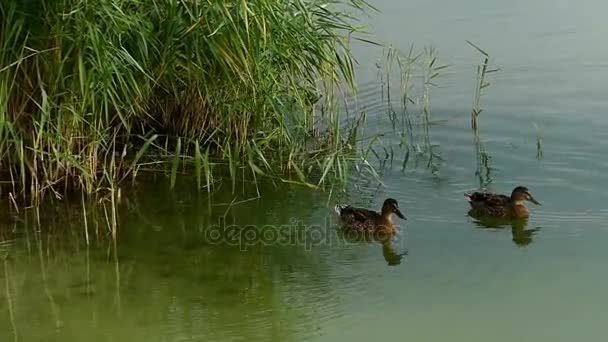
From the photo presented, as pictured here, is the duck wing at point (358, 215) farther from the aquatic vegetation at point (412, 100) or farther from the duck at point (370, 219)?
the aquatic vegetation at point (412, 100)

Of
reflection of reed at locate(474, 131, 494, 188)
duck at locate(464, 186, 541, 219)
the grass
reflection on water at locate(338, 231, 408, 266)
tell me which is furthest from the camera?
reflection of reed at locate(474, 131, 494, 188)

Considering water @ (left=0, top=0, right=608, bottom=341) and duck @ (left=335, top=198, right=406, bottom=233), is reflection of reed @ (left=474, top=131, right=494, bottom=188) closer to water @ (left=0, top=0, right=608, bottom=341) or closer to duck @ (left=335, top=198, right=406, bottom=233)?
water @ (left=0, top=0, right=608, bottom=341)

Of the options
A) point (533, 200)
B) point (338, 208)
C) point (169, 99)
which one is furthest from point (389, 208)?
point (169, 99)

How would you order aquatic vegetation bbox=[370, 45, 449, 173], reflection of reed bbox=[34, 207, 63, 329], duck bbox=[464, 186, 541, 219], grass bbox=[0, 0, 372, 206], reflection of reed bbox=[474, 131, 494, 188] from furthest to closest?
aquatic vegetation bbox=[370, 45, 449, 173] < reflection of reed bbox=[474, 131, 494, 188] < duck bbox=[464, 186, 541, 219] < grass bbox=[0, 0, 372, 206] < reflection of reed bbox=[34, 207, 63, 329]

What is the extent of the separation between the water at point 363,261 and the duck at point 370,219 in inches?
3.5

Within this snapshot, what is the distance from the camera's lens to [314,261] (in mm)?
5043

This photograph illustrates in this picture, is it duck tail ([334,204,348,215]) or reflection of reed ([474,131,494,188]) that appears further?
reflection of reed ([474,131,494,188])

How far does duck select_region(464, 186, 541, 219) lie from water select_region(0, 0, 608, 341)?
0.08 meters

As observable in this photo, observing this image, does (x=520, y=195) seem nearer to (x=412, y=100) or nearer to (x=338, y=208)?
(x=338, y=208)

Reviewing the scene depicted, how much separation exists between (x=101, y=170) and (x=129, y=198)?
0.25 metres

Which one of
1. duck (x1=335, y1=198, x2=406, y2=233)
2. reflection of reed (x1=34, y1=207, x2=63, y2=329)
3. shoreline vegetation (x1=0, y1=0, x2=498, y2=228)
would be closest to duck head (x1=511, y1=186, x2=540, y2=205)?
duck (x1=335, y1=198, x2=406, y2=233)

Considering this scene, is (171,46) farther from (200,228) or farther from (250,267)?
(250,267)

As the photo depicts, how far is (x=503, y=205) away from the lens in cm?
559

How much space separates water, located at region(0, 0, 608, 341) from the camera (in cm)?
430
